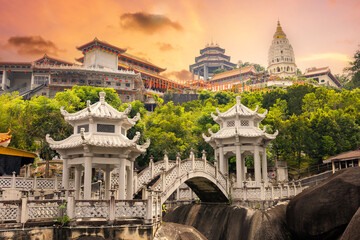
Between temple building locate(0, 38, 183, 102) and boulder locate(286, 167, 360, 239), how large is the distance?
50.0 meters

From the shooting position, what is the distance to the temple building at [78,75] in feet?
204

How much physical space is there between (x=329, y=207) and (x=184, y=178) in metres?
8.81

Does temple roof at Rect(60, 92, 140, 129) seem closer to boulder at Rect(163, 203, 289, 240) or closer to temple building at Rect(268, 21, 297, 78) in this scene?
boulder at Rect(163, 203, 289, 240)

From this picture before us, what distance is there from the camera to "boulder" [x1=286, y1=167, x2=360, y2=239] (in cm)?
1817

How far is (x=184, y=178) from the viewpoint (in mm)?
22078

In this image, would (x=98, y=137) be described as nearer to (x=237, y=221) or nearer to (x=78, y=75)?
(x=237, y=221)

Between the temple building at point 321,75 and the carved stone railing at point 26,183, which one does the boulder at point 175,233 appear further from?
the temple building at point 321,75

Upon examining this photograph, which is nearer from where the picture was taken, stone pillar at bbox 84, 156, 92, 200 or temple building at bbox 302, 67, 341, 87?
stone pillar at bbox 84, 156, 92, 200

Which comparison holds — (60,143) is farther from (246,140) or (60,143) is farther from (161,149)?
(161,149)

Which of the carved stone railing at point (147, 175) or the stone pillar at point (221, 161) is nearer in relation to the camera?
the carved stone railing at point (147, 175)

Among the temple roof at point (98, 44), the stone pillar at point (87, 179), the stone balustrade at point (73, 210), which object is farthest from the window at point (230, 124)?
the temple roof at point (98, 44)

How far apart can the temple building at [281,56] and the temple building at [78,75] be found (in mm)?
47772

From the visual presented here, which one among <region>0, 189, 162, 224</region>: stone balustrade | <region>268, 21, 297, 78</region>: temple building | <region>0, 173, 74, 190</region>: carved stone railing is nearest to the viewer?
<region>0, 189, 162, 224</region>: stone balustrade

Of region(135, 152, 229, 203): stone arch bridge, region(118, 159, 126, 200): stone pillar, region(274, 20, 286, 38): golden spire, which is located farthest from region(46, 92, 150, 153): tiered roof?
region(274, 20, 286, 38): golden spire
